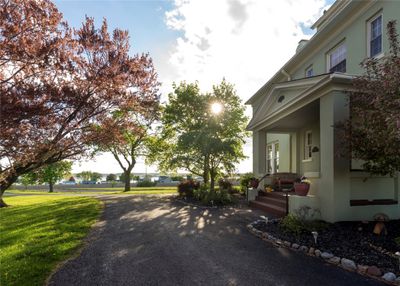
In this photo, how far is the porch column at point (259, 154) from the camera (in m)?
13.0

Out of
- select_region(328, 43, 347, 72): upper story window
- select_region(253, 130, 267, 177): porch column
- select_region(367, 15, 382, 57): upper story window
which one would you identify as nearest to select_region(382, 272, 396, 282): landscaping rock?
select_region(367, 15, 382, 57): upper story window

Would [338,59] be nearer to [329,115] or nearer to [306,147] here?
[306,147]

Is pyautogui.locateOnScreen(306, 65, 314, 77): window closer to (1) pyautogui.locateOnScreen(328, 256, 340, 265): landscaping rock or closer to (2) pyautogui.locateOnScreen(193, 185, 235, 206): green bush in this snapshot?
(2) pyautogui.locateOnScreen(193, 185, 235, 206): green bush

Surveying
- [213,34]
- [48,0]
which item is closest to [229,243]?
[48,0]

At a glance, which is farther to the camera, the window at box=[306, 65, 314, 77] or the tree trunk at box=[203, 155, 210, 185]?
the tree trunk at box=[203, 155, 210, 185]

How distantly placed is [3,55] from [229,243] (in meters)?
5.77

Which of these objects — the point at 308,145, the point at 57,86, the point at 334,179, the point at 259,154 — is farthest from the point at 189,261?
the point at 308,145

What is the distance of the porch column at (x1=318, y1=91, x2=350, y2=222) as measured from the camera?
7371mm

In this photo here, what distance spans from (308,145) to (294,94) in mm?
3568

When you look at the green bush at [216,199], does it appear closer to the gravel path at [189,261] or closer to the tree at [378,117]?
the gravel path at [189,261]

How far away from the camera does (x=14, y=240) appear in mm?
6680

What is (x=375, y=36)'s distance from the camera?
962 cm

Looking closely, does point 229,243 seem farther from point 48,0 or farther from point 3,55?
point 48,0

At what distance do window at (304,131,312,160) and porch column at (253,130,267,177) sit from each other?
6.62 ft
